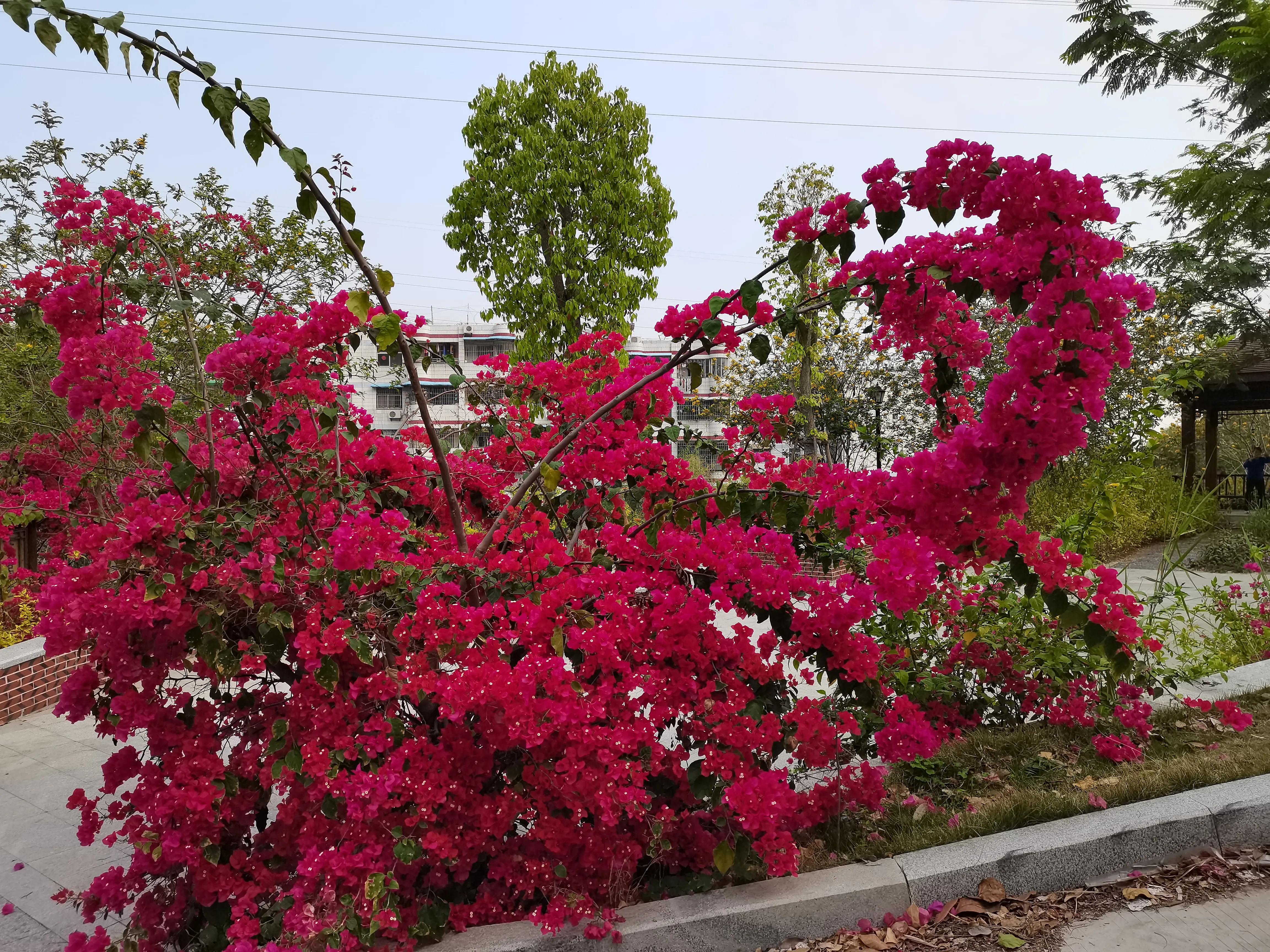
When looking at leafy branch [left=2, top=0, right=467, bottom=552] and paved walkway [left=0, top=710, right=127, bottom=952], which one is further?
paved walkway [left=0, top=710, right=127, bottom=952]

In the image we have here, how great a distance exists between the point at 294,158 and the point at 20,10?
61 cm

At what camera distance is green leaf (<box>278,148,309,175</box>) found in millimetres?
1981

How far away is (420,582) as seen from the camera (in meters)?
2.17

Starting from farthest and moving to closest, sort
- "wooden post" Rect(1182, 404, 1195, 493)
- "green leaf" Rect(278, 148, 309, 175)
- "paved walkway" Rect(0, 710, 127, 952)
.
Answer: "wooden post" Rect(1182, 404, 1195, 493)
"paved walkway" Rect(0, 710, 127, 952)
"green leaf" Rect(278, 148, 309, 175)

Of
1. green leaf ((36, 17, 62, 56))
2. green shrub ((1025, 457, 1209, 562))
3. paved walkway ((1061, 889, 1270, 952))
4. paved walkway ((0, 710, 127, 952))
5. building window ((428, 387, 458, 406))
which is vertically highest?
green leaf ((36, 17, 62, 56))

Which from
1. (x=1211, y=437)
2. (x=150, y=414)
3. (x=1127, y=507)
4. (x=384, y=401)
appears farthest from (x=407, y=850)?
(x=384, y=401)

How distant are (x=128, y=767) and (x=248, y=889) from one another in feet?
1.81

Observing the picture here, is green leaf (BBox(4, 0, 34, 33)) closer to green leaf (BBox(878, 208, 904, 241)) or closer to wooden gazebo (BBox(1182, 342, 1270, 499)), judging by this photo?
green leaf (BBox(878, 208, 904, 241))

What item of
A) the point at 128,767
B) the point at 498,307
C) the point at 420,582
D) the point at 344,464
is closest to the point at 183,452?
the point at 344,464

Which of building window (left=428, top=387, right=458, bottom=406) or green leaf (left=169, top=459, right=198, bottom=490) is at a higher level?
building window (left=428, top=387, right=458, bottom=406)

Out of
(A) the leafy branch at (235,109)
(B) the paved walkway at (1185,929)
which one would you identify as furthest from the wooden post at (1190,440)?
(A) the leafy branch at (235,109)

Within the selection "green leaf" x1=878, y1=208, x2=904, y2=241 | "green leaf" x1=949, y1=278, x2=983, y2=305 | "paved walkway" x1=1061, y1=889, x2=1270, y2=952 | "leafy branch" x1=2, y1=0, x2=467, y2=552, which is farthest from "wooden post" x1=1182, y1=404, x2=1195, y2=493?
A: "leafy branch" x1=2, y1=0, x2=467, y2=552

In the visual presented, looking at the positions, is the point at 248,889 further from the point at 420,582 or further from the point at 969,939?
the point at 969,939

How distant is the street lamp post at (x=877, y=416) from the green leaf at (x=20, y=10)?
7.08 metres
